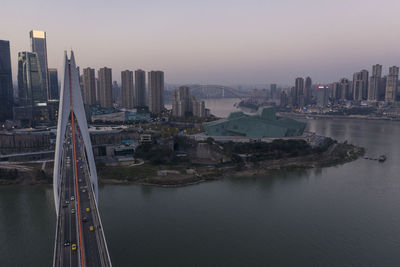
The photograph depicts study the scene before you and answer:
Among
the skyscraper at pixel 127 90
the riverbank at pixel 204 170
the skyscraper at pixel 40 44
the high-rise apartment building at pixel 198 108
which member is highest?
the skyscraper at pixel 40 44

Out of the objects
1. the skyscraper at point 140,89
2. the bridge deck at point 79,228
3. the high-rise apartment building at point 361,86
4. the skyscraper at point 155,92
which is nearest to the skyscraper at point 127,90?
the skyscraper at point 140,89

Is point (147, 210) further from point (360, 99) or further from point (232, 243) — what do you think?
point (360, 99)

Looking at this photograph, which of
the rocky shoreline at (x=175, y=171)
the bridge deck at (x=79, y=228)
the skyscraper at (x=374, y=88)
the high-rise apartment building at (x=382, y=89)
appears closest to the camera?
the bridge deck at (x=79, y=228)

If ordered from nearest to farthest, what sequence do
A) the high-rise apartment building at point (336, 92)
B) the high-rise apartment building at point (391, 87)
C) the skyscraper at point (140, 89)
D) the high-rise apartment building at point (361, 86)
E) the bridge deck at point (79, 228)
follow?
the bridge deck at point (79, 228), the skyscraper at point (140, 89), the high-rise apartment building at point (391, 87), the high-rise apartment building at point (361, 86), the high-rise apartment building at point (336, 92)

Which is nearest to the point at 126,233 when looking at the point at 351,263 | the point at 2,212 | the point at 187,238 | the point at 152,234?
the point at 152,234

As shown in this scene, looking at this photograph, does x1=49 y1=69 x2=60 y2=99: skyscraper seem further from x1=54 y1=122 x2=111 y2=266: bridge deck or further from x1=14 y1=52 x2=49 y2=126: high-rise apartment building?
x1=54 y1=122 x2=111 y2=266: bridge deck

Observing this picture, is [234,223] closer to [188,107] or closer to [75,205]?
[75,205]

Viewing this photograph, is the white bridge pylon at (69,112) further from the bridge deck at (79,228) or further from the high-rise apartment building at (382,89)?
the high-rise apartment building at (382,89)

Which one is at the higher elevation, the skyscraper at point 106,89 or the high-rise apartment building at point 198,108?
the skyscraper at point 106,89
